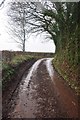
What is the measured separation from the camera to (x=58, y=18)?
1947 centimetres

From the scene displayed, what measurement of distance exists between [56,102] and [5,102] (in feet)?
6.12

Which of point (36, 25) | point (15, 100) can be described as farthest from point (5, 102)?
point (36, 25)

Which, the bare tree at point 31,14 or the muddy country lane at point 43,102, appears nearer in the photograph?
the muddy country lane at point 43,102

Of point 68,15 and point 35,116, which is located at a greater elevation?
point 68,15

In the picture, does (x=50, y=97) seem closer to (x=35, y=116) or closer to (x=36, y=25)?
(x=35, y=116)

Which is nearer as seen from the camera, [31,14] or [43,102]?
[43,102]

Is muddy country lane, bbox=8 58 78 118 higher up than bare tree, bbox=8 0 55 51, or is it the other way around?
bare tree, bbox=8 0 55 51

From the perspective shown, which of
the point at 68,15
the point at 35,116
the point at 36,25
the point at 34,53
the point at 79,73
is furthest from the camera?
the point at 34,53

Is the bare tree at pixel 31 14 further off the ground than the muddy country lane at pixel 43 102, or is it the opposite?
the bare tree at pixel 31 14

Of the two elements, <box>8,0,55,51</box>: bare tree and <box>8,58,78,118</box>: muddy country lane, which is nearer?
<box>8,58,78,118</box>: muddy country lane

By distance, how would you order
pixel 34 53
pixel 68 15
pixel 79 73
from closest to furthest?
pixel 79 73, pixel 68 15, pixel 34 53

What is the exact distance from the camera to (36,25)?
1216 inches

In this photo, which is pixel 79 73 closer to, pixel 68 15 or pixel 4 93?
pixel 4 93

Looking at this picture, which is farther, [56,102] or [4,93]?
[4,93]
